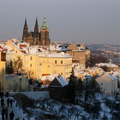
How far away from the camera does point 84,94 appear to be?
48469mm

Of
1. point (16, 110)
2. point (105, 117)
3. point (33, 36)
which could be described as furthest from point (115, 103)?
point (33, 36)

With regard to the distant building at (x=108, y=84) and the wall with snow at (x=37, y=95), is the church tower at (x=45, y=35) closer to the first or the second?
the distant building at (x=108, y=84)

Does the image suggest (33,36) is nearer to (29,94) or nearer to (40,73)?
(40,73)

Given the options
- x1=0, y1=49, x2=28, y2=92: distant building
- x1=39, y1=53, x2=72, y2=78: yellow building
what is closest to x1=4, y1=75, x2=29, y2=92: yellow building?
x1=0, y1=49, x2=28, y2=92: distant building

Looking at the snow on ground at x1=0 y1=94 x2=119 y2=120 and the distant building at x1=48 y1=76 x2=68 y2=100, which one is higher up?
the distant building at x1=48 y1=76 x2=68 y2=100

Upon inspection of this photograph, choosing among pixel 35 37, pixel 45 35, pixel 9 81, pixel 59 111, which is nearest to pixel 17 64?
pixel 9 81

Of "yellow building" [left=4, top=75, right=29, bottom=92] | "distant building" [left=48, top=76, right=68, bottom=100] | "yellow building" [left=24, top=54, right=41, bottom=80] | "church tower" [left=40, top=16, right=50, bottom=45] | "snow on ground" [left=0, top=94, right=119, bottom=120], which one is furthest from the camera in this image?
"church tower" [left=40, top=16, right=50, bottom=45]

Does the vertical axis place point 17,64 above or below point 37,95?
above

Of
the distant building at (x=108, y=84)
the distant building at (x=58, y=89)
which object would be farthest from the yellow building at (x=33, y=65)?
the distant building at (x=58, y=89)

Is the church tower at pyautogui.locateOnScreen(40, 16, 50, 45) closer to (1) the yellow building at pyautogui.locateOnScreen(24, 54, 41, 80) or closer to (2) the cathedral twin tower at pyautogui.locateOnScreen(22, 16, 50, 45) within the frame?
(2) the cathedral twin tower at pyautogui.locateOnScreen(22, 16, 50, 45)

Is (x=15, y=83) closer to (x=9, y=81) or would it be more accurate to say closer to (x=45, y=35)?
(x=9, y=81)

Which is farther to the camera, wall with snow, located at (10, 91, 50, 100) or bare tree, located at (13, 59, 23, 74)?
bare tree, located at (13, 59, 23, 74)

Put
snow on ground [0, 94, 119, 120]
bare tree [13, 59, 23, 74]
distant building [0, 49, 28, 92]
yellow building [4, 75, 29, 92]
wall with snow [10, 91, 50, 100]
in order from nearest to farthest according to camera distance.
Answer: snow on ground [0, 94, 119, 120] < wall with snow [10, 91, 50, 100] < distant building [0, 49, 28, 92] < yellow building [4, 75, 29, 92] < bare tree [13, 59, 23, 74]

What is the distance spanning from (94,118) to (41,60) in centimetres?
2271
